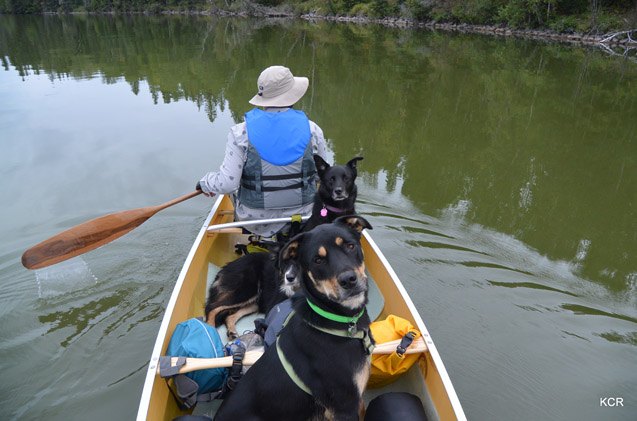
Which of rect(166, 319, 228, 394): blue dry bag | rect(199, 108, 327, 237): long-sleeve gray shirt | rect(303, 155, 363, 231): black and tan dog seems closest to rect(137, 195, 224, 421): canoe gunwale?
rect(166, 319, 228, 394): blue dry bag

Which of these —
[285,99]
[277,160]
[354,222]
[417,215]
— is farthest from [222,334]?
[417,215]

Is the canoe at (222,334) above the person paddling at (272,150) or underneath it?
underneath

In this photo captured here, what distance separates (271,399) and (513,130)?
12767 mm

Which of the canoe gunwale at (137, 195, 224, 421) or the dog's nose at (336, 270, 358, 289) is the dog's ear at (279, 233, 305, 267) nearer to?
the dog's nose at (336, 270, 358, 289)

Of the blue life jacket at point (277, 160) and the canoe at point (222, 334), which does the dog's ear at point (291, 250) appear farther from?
the blue life jacket at point (277, 160)

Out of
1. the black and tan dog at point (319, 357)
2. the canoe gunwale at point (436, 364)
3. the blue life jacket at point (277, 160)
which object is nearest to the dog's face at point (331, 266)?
the black and tan dog at point (319, 357)

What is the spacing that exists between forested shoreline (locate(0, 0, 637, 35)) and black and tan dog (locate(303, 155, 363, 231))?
112ft

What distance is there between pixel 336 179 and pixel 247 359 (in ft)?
7.40

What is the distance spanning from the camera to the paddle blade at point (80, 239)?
505 cm

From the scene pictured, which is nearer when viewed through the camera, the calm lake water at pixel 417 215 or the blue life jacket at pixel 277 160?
the blue life jacket at pixel 277 160

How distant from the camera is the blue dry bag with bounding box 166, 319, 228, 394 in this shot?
3484 mm

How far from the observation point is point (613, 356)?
495cm

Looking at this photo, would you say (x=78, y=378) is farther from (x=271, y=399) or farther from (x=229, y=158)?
(x=271, y=399)

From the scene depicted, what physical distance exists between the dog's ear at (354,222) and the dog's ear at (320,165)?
6.34ft
